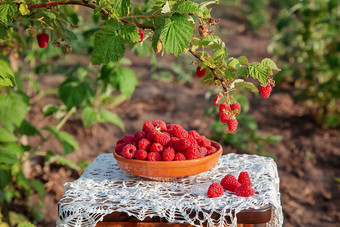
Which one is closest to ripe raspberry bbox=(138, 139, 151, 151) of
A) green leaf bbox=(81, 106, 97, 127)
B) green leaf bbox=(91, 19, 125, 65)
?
green leaf bbox=(91, 19, 125, 65)

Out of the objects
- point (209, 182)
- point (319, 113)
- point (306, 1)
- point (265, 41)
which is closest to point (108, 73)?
point (209, 182)

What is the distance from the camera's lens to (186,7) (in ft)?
4.09

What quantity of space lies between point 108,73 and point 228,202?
4.92 ft

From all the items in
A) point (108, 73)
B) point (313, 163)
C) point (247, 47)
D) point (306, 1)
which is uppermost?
point (306, 1)

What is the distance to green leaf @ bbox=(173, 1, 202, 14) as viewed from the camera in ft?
4.05

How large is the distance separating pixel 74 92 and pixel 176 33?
144 cm

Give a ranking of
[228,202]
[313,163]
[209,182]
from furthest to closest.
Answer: [313,163] < [209,182] < [228,202]

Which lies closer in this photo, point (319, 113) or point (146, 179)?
point (146, 179)

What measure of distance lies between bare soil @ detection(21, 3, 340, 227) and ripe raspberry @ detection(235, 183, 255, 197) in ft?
5.30

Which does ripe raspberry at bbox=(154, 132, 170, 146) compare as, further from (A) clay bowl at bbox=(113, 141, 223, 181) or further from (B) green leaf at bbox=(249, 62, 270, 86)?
(B) green leaf at bbox=(249, 62, 270, 86)

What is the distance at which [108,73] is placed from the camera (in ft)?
8.69

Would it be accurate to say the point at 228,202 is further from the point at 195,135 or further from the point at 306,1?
the point at 306,1

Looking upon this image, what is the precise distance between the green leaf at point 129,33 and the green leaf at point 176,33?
0.13m

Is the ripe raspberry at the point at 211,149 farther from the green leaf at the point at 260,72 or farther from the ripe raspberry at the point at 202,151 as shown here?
the green leaf at the point at 260,72
